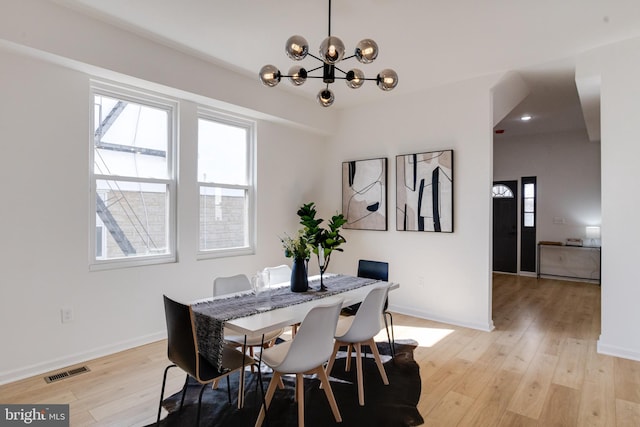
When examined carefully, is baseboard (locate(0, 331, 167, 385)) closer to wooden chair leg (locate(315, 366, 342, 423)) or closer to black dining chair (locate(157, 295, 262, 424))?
black dining chair (locate(157, 295, 262, 424))

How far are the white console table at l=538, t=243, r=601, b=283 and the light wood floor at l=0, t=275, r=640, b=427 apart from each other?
10.1 ft

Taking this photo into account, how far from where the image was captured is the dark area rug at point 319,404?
226 centimetres

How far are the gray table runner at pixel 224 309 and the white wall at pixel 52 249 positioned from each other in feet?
4.82

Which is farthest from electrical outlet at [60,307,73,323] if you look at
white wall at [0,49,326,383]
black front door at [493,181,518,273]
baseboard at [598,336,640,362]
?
black front door at [493,181,518,273]

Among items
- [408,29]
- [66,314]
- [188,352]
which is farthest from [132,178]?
[408,29]

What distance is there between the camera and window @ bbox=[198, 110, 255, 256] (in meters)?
4.18

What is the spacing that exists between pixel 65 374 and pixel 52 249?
1039mm

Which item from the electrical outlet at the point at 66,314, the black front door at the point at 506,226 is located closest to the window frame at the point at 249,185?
the electrical outlet at the point at 66,314

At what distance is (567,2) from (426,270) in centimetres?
307

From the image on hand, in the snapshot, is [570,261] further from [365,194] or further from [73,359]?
[73,359]

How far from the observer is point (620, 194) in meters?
3.34

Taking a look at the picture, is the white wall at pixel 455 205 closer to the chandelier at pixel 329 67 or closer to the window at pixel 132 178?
the chandelier at pixel 329 67

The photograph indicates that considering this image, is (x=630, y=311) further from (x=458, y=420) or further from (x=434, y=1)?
(x=434, y=1)

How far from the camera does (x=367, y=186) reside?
16.8 ft
